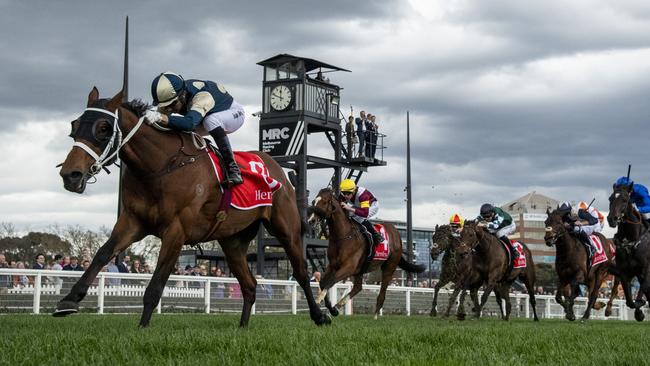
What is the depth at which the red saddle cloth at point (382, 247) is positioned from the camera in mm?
15804

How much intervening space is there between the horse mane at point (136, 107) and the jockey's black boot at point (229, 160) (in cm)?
85

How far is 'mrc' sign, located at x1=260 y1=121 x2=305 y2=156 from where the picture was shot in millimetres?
41156

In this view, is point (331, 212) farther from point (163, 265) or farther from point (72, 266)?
point (163, 265)

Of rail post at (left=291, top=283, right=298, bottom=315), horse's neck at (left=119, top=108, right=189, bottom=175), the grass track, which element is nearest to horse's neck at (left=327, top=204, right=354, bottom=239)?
rail post at (left=291, top=283, right=298, bottom=315)

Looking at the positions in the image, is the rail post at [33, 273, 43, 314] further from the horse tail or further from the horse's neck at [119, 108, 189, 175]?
the horse's neck at [119, 108, 189, 175]

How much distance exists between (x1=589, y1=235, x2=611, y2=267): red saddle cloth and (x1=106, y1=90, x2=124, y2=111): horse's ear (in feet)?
40.6

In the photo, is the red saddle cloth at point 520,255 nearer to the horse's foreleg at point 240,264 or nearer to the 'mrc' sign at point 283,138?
the horse's foreleg at point 240,264

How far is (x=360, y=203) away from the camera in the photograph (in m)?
15.3

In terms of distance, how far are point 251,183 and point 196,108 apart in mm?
1035

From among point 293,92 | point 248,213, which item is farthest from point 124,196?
point 293,92

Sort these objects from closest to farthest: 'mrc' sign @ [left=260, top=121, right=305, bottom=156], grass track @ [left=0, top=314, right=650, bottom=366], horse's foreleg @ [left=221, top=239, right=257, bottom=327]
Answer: grass track @ [left=0, top=314, right=650, bottom=366], horse's foreleg @ [left=221, top=239, right=257, bottom=327], 'mrc' sign @ [left=260, top=121, right=305, bottom=156]

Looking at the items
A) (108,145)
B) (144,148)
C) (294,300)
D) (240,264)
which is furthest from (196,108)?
(294,300)

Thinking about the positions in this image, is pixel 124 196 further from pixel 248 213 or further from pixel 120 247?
pixel 248 213

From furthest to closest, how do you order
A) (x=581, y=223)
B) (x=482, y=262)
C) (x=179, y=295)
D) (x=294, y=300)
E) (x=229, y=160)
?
(x=294, y=300) < (x=179, y=295) < (x=581, y=223) < (x=482, y=262) < (x=229, y=160)
